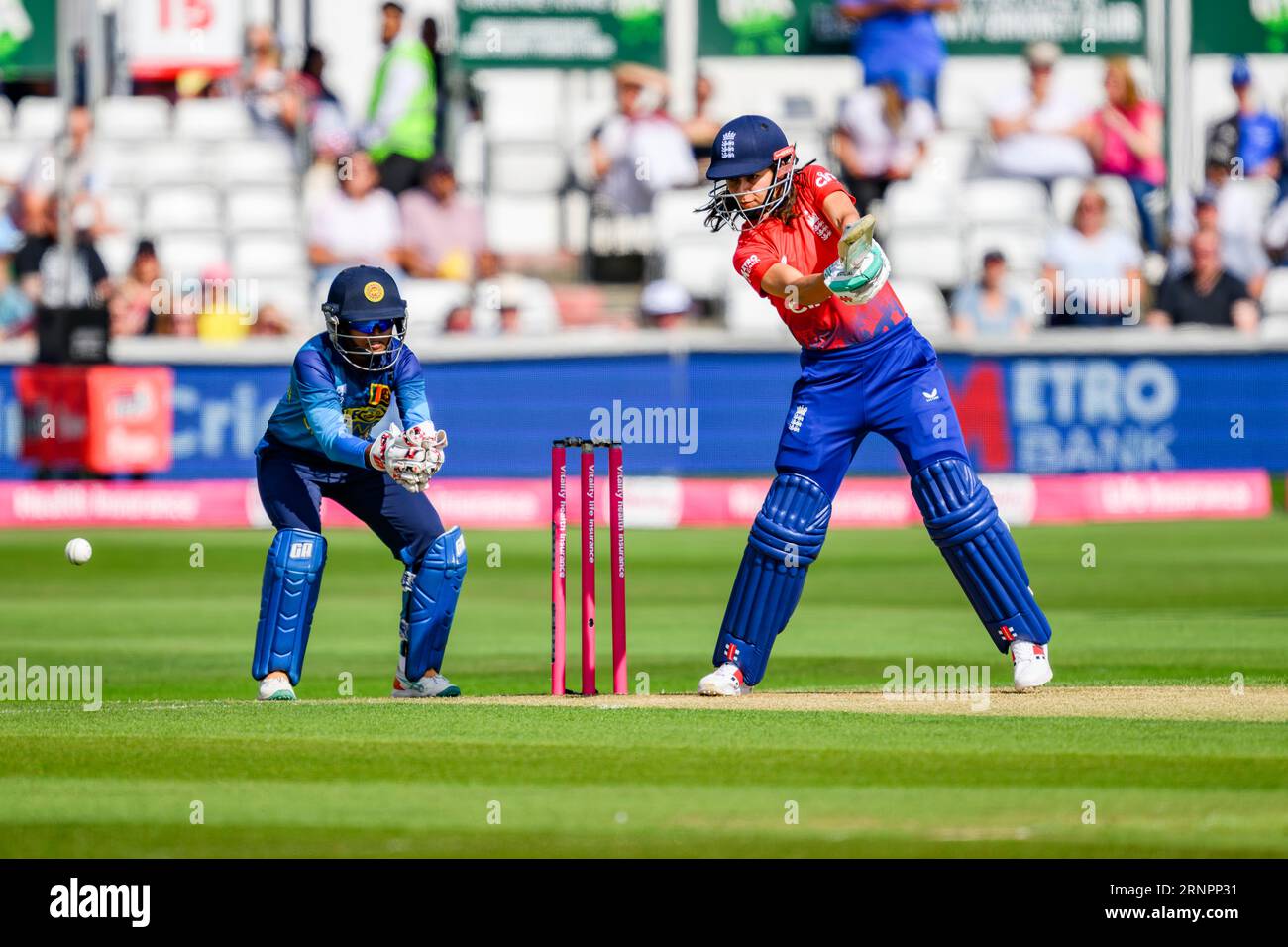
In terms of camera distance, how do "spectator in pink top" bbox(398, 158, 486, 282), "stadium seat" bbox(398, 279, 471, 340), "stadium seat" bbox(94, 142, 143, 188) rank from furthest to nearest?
"stadium seat" bbox(94, 142, 143, 188), "spectator in pink top" bbox(398, 158, 486, 282), "stadium seat" bbox(398, 279, 471, 340)

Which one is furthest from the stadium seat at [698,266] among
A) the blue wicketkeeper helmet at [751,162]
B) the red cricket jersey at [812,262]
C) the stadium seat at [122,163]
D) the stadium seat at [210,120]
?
the blue wicketkeeper helmet at [751,162]

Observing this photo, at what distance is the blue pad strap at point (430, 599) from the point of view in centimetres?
1039

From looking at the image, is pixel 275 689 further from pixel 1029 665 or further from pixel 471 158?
pixel 471 158

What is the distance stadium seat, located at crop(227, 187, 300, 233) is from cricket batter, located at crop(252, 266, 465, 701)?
1345 centimetres

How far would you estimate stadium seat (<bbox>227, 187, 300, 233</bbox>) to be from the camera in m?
23.7

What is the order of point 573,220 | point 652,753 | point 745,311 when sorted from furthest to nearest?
point 573,220 < point 745,311 < point 652,753

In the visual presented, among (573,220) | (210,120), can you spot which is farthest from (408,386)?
(210,120)

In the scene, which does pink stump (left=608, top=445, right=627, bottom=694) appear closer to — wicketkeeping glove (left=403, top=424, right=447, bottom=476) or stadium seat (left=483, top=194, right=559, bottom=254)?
wicketkeeping glove (left=403, top=424, right=447, bottom=476)

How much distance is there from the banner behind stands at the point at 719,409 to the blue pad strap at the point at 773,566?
10.5 meters

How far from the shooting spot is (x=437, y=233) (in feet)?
75.8

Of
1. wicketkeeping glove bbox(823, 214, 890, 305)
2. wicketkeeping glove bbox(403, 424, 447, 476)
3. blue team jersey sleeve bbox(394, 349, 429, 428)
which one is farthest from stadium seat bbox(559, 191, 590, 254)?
wicketkeeping glove bbox(823, 214, 890, 305)

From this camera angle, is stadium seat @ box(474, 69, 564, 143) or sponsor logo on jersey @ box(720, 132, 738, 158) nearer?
sponsor logo on jersey @ box(720, 132, 738, 158)

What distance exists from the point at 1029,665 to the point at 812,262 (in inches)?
78.8

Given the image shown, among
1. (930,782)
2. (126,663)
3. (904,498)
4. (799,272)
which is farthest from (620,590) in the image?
(904,498)
